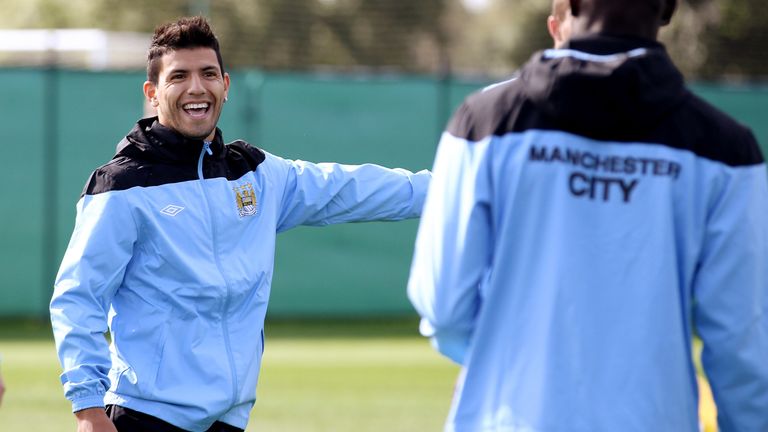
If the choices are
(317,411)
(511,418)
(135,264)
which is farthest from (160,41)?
(317,411)

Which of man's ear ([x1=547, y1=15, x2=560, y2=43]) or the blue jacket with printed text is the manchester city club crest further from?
man's ear ([x1=547, y1=15, x2=560, y2=43])

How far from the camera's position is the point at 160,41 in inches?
183

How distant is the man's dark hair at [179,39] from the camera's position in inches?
182

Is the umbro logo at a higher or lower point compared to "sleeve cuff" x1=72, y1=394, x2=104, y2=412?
higher

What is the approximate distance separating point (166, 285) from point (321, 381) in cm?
705

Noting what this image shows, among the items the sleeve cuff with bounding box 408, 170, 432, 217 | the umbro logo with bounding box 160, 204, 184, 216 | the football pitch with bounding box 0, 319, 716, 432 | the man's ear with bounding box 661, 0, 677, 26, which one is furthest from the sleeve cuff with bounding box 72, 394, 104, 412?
the football pitch with bounding box 0, 319, 716, 432

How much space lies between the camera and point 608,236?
9.97 ft

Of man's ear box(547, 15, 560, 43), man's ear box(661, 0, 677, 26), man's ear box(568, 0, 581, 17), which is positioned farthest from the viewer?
man's ear box(547, 15, 560, 43)

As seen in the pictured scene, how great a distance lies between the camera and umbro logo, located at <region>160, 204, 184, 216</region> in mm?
4336

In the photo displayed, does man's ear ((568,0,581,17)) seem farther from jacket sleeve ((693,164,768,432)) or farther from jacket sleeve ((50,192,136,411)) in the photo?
jacket sleeve ((50,192,136,411))

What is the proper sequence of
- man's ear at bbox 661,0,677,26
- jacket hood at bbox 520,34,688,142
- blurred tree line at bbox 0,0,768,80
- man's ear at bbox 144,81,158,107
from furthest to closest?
1. blurred tree line at bbox 0,0,768,80
2. man's ear at bbox 144,81,158,107
3. man's ear at bbox 661,0,677,26
4. jacket hood at bbox 520,34,688,142

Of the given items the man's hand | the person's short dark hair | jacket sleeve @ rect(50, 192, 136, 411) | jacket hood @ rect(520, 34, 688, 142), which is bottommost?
the man's hand

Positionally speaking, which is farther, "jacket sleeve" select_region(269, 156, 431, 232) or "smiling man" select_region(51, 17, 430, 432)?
"jacket sleeve" select_region(269, 156, 431, 232)

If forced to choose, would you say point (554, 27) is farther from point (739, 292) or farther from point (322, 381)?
point (322, 381)
